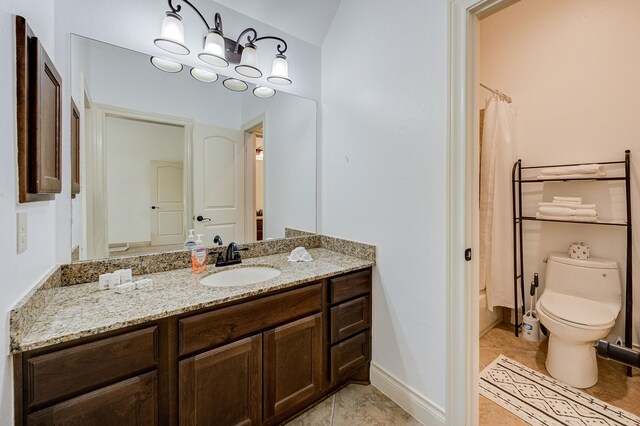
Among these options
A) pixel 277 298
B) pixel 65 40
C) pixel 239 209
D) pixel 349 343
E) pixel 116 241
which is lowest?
pixel 349 343

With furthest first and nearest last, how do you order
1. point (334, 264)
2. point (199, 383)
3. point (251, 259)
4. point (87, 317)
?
point (251, 259), point (334, 264), point (199, 383), point (87, 317)

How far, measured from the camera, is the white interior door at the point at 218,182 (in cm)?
172

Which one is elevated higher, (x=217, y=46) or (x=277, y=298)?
(x=217, y=46)

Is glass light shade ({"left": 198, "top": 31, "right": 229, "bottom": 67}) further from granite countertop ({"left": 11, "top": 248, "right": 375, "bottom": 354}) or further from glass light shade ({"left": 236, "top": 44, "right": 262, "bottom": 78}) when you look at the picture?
granite countertop ({"left": 11, "top": 248, "right": 375, "bottom": 354})

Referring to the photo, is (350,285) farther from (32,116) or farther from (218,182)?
(32,116)

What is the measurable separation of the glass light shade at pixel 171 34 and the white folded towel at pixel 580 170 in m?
2.69

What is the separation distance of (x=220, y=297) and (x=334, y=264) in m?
0.76

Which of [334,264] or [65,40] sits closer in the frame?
[65,40]

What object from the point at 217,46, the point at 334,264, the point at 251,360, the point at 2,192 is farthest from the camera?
the point at 334,264

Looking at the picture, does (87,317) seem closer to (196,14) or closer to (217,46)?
(217,46)

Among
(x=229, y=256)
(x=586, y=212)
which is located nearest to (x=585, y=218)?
(x=586, y=212)

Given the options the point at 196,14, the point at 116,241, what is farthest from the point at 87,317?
the point at 196,14

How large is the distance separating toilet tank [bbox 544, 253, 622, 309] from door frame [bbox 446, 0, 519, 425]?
134 centimetres

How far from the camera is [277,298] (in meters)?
1.33
